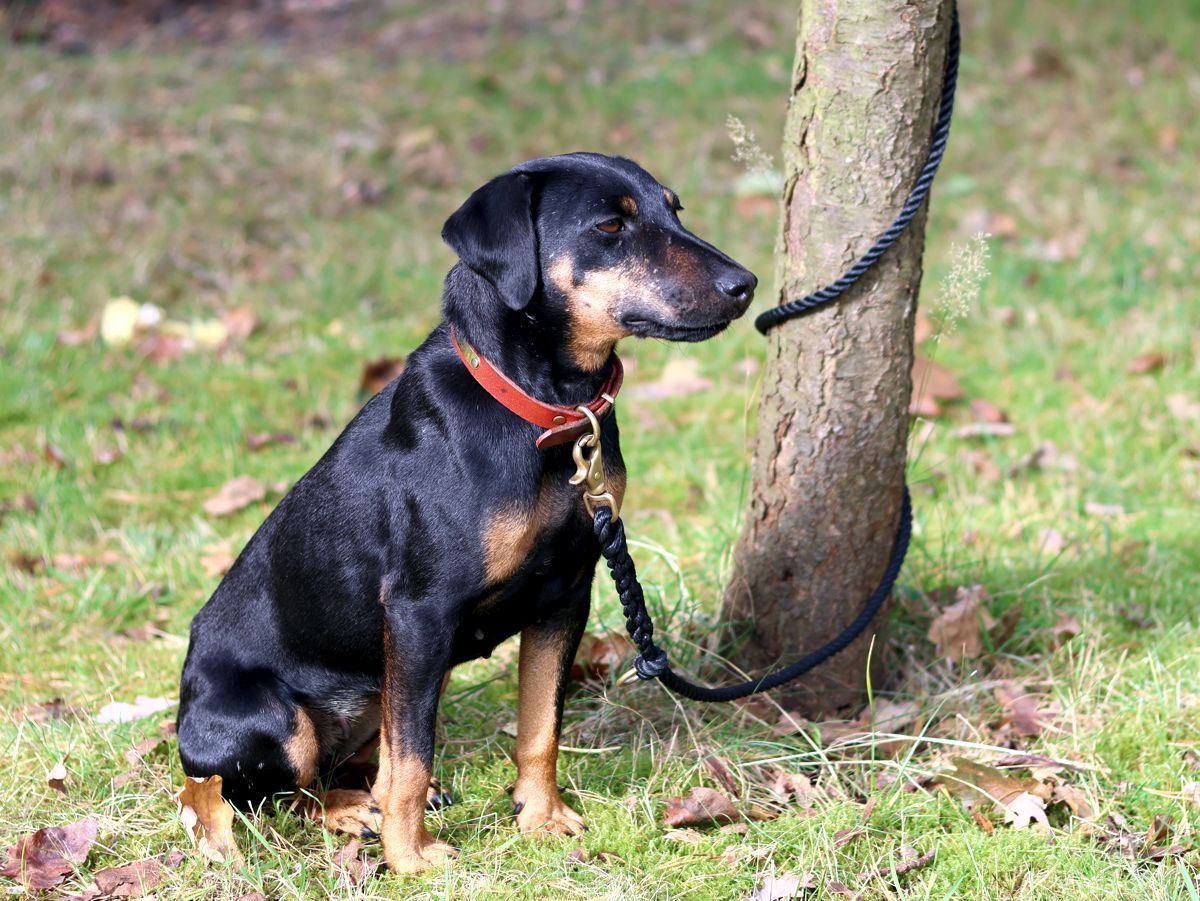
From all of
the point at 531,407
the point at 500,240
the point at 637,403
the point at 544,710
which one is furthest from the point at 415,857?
the point at 637,403

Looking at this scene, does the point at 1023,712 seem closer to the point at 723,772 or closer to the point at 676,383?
the point at 723,772

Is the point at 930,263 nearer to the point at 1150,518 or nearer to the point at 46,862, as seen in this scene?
the point at 1150,518

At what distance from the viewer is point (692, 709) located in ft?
11.6

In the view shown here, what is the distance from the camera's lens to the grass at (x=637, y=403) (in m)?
3.13

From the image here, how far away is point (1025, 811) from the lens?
3082 mm

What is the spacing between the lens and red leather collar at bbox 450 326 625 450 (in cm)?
281

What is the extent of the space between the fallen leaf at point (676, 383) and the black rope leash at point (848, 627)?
103 inches

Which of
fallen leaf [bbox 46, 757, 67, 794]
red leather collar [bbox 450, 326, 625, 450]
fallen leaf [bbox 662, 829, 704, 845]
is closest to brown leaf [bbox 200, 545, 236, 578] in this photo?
fallen leaf [bbox 46, 757, 67, 794]

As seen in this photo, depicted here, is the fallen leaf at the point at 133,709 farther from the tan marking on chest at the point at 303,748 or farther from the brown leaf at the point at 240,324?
the brown leaf at the point at 240,324

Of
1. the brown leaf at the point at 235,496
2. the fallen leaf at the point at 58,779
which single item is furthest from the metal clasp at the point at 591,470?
the brown leaf at the point at 235,496

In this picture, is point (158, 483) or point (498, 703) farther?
point (158, 483)

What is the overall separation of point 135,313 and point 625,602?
4643 millimetres

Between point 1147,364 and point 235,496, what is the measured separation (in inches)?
164

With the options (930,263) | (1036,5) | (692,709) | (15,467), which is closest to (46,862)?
(692,709)
